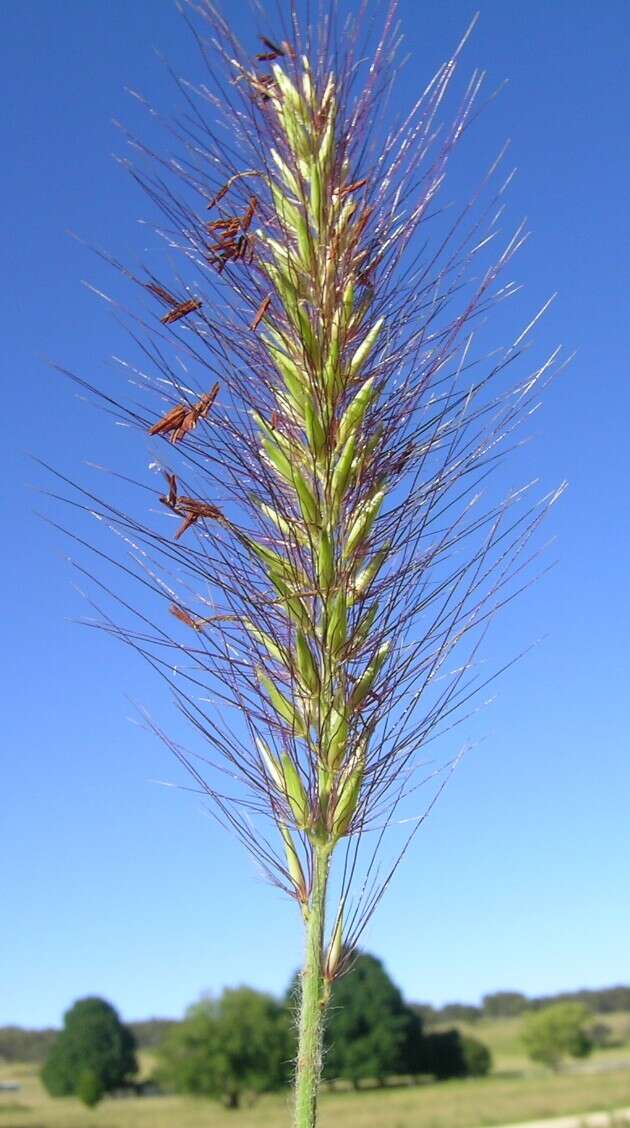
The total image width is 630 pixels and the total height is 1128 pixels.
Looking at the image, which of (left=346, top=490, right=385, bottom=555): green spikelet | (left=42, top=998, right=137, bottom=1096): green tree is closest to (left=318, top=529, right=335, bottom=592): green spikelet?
(left=346, top=490, right=385, bottom=555): green spikelet

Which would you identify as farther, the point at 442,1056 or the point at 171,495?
the point at 442,1056

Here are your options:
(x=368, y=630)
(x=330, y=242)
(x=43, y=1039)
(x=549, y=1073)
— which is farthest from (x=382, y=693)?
(x=43, y=1039)

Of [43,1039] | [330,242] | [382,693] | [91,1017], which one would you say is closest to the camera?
[382,693]

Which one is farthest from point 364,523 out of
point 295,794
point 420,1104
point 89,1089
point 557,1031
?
point 557,1031

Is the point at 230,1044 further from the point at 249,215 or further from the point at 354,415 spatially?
the point at 249,215

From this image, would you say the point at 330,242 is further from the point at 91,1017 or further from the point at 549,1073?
the point at 549,1073

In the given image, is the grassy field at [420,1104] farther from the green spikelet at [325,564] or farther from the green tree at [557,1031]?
the green spikelet at [325,564]
